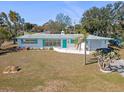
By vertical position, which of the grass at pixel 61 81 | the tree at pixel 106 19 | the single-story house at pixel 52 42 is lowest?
the grass at pixel 61 81

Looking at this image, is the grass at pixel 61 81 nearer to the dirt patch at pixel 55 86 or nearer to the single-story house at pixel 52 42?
the dirt patch at pixel 55 86

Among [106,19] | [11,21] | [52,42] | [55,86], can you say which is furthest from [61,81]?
[11,21]

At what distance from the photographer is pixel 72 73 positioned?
1758cm

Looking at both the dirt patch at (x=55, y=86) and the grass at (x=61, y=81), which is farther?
the grass at (x=61, y=81)

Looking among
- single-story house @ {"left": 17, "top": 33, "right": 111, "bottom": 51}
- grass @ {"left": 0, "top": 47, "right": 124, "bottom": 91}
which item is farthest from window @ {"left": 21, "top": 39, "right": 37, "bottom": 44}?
grass @ {"left": 0, "top": 47, "right": 124, "bottom": 91}

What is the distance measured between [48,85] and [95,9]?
45144 millimetres

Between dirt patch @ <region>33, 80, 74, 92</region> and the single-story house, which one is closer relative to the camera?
dirt patch @ <region>33, 80, 74, 92</region>

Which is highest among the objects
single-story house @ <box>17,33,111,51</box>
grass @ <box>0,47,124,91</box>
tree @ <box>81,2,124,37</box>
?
tree @ <box>81,2,124,37</box>

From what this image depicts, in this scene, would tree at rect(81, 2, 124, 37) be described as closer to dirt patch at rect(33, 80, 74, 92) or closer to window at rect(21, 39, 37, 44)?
window at rect(21, 39, 37, 44)

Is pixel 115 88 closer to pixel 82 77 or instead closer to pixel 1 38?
pixel 82 77

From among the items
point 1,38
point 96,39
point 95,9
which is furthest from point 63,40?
point 95,9

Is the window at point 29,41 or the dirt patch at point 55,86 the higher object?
the window at point 29,41

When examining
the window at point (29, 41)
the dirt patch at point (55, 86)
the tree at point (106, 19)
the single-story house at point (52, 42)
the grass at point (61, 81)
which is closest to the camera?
the dirt patch at point (55, 86)

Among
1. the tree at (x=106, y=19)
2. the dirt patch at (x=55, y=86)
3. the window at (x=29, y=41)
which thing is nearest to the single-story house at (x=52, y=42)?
the window at (x=29, y=41)
